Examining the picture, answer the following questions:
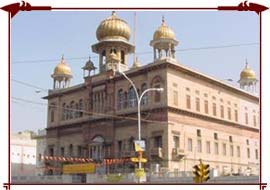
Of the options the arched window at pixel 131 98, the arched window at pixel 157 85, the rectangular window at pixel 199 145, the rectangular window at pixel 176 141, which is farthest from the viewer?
the arched window at pixel 131 98

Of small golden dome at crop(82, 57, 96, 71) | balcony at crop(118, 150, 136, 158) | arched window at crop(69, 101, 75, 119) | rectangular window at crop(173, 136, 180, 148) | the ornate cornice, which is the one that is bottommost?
balcony at crop(118, 150, 136, 158)

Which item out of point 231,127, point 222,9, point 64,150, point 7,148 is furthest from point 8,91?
point 64,150

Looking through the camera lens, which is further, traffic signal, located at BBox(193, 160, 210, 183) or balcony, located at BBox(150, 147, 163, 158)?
balcony, located at BBox(150, 147, 163, 158)

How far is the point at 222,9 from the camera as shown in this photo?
6465 millimetres

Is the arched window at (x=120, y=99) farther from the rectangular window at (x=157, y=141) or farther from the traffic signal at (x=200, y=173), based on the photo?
the traffic signal at (x=200, y=173)

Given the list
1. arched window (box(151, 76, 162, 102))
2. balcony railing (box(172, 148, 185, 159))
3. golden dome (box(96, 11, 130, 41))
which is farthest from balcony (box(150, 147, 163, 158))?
golden dome (box(96, 11, 130, 41))

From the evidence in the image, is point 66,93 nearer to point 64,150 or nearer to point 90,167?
point 64,150

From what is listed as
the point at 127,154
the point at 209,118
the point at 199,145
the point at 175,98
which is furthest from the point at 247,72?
the point at 127,154

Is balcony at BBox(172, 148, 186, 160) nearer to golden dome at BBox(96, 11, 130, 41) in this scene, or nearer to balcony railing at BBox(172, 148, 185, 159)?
balcony railing at BBox(172, 148, 185, 159)

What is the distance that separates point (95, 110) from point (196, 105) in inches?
346

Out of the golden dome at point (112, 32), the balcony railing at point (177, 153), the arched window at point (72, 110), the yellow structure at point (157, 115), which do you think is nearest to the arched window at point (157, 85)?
the yellow structure at point (157, 115)

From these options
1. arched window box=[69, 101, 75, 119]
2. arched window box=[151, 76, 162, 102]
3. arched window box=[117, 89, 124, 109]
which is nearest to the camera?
arched window box=[151, 76, 162, 102]

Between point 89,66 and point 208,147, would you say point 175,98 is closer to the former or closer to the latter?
point 208,147

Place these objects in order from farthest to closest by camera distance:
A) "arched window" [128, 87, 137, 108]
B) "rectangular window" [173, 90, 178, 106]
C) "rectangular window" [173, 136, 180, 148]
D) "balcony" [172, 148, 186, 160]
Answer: "arched window" [128, 87, 137, 108] → "rectangular window" [173, 90, 178, 106] → "rectangular window" [173, 136, 180, 148] → "balcony" [172, 148, 186, 160]
